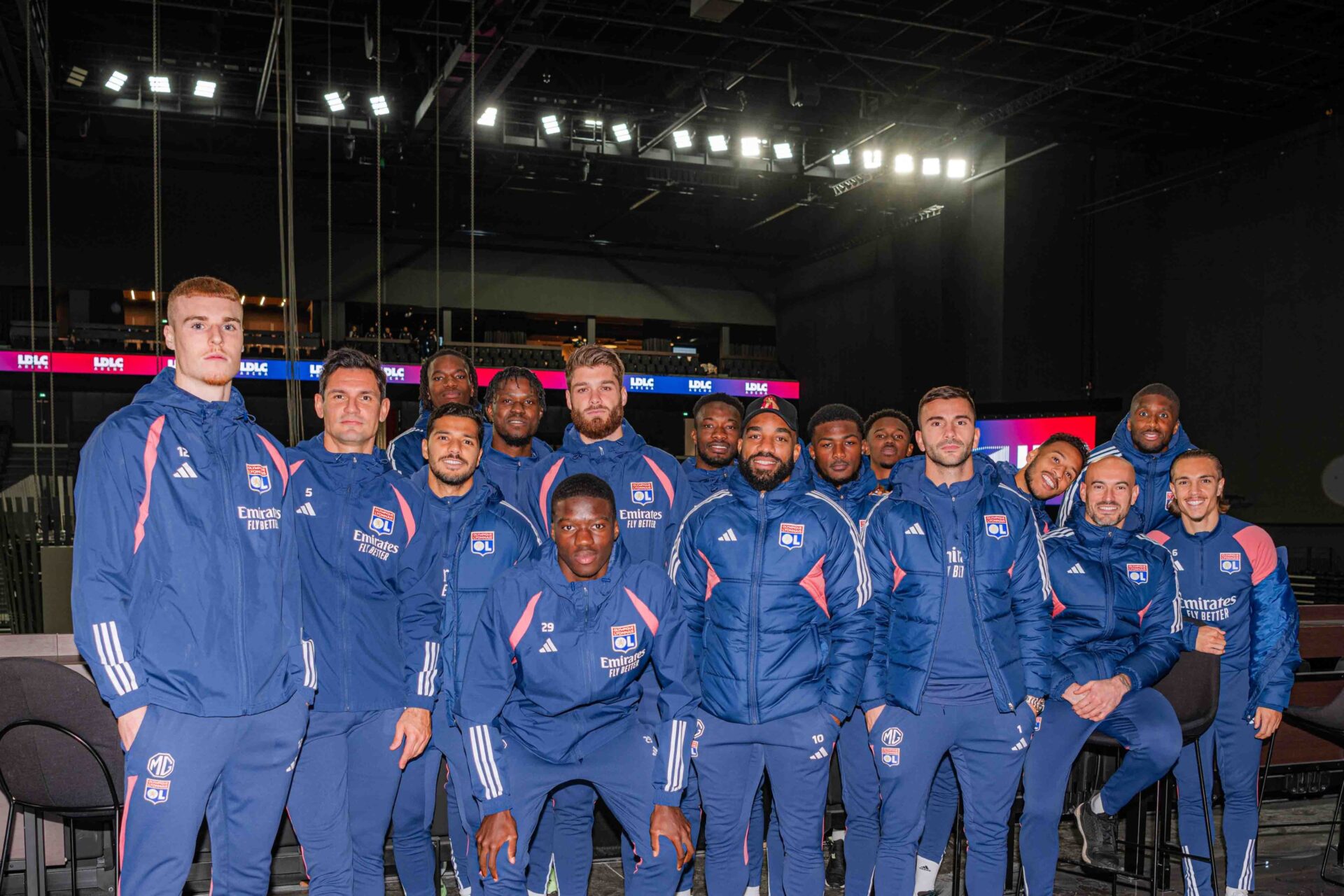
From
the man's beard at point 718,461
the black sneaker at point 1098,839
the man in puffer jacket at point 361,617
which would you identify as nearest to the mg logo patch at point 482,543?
the man in puffer jacket at point 361,617

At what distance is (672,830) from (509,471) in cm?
162

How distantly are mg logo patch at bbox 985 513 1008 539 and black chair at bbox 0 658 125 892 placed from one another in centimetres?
276

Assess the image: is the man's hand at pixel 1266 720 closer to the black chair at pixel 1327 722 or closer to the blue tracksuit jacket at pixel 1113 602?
the black chair at pixel 1327 722

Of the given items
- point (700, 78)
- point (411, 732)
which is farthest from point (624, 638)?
point (700, 78)

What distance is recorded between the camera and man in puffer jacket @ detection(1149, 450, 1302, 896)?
3982 mm

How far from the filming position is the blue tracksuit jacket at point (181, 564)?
96.7 inches

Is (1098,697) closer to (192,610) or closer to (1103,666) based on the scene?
(1103,666)

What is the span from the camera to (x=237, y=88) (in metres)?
12.9

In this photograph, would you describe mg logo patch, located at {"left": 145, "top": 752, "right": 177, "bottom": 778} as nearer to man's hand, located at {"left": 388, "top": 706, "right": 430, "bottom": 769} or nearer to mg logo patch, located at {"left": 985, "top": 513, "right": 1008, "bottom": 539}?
man's hand, located at {"left": 388, "top": 706, "right": 430, "bottom": 769}

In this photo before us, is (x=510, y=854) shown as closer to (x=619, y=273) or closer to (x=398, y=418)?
(x=398, y=418)

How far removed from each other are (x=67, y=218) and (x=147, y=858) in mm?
17119

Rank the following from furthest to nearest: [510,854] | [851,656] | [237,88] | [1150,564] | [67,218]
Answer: [67,218] < [237,88] < [1150,564] < [851,656] < [510,854]

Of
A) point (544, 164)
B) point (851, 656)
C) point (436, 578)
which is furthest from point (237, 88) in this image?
point (851, 656)

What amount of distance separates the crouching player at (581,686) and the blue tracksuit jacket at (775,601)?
0.61 ft
